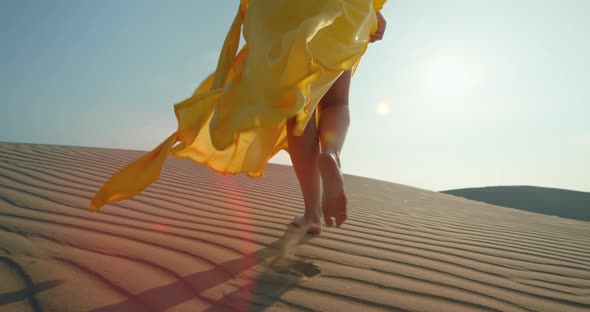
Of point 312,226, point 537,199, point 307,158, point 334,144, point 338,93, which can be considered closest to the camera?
point 334,144

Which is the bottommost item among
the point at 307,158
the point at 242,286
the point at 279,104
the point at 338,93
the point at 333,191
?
the point at 242,286

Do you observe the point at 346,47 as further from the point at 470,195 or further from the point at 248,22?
the point at 470,195

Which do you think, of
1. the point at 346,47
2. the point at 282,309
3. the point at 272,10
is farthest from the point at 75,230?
the point at 346,47

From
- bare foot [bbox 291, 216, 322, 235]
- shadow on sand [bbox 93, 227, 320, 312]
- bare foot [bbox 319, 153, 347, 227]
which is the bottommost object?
shadow on sand [bbox 93, 227, 320, 312]

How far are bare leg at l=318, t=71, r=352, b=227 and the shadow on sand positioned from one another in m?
0.27

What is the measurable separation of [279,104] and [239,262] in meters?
0.69

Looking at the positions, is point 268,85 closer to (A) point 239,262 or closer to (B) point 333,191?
(B) point 333,191

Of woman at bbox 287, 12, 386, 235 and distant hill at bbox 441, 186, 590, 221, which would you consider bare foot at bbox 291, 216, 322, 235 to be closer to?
woman at bbox 287, 12, 386, 235

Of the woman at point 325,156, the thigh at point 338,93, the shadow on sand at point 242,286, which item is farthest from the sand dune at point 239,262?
the thigh at point 338,93

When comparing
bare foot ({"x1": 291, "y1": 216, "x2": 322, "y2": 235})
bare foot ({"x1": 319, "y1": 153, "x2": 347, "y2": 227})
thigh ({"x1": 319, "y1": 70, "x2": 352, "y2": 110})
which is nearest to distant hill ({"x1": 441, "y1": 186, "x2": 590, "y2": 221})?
bare foot ({"x1": 291, "y1": 216, "x2": 322, "y2": 235})

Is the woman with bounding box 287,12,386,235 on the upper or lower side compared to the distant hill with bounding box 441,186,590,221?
lower

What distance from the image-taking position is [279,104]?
131cm

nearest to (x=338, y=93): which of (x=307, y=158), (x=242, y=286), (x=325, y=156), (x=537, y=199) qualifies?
(x=307, y=158)

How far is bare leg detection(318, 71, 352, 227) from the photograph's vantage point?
1.40m
